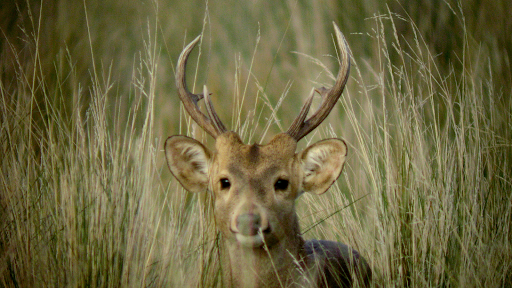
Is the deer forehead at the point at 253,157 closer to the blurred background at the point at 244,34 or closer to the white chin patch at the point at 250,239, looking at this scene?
the white chin patch at the point at 250,239

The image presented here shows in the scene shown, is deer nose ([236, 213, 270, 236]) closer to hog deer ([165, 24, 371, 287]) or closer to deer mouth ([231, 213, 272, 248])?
deer mouth ([231, 213, 272, 248])

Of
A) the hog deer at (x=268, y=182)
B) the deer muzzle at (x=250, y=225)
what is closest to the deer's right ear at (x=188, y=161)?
the hog deer at (x=268, y=182)

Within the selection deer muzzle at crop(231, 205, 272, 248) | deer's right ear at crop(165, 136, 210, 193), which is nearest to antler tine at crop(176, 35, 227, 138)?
deer's right ear at crop(165, 136, 210, 193)

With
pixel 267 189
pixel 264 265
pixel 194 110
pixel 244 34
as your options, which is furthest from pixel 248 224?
pixel 244 34

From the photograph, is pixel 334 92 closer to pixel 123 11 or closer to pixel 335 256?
pixel 335 256

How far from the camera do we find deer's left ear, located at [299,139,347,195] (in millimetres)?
2395

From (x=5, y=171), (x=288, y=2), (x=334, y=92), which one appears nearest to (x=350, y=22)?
(x=288, y=2)

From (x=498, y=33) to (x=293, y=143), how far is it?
290cm

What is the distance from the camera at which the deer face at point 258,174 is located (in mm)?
2266

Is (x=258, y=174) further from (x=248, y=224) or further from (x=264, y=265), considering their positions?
(x=264, y=265)

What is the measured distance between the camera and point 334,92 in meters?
2.53

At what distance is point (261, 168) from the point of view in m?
2.35

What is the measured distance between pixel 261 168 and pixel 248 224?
33cm

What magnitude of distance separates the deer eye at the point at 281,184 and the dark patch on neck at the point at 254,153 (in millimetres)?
133
